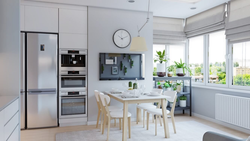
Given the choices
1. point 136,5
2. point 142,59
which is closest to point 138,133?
point 142,59

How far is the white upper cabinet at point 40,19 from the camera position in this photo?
13.5 ft

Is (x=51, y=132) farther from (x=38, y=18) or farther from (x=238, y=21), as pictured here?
(x=238, y=21)

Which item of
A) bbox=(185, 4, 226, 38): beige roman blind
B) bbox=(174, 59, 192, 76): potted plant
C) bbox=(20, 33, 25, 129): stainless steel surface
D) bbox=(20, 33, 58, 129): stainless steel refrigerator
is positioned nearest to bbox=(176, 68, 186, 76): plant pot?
bbox=(174, 59, 192, 76): potted plant

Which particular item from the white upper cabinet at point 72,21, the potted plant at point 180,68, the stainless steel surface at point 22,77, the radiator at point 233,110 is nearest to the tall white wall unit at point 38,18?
the white upper cabinet at point 72,21

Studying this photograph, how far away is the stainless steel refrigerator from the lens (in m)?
4.09

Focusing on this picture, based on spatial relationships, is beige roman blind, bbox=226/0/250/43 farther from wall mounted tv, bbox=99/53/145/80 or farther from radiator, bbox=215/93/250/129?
wall mounted tv, bbox=99/53/145/80

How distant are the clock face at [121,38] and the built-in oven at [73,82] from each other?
1.08 m

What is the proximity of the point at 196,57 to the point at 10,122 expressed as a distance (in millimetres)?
4579

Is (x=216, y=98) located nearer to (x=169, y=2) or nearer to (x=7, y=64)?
(x=169, y=2)

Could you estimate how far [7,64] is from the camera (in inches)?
109

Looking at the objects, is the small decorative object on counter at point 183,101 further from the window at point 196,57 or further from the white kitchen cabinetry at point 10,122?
the white kitchen cabinetry at point 10,122

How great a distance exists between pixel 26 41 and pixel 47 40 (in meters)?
0.40

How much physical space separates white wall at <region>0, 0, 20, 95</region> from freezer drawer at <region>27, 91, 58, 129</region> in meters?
1.40

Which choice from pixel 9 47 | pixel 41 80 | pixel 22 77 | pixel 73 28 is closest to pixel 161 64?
pixel 73 28
